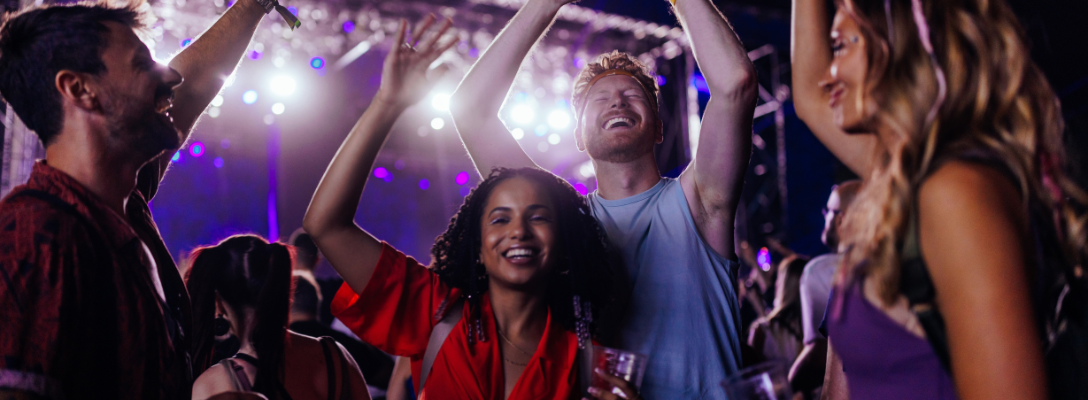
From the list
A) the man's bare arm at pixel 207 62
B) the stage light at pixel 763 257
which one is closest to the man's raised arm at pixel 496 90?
the man's bare arm at pixel 207 62

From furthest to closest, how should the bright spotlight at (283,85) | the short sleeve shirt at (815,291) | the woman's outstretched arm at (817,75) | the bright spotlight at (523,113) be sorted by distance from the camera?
the bright spotlight at (523,113)
the bright spotlight at (283,85)
the short sleeve shirt at (815,291)
the woman's outstretched arm at (817,75)

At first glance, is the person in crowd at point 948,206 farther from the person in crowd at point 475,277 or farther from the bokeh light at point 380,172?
the bokeh light at point 380,172

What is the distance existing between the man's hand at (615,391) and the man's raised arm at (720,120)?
Answer: 0.74 m

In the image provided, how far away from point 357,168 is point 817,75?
1175mm

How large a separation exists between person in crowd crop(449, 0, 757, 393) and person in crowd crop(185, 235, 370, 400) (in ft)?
3.07

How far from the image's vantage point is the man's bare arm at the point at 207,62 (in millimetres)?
1974

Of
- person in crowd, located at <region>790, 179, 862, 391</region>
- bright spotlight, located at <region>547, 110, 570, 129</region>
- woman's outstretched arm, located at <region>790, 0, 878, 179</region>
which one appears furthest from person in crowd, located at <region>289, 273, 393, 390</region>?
bright spotlight, located at <region>547, 110, 570, 129</region>

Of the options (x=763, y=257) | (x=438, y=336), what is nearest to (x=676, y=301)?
(x=438, y=336)

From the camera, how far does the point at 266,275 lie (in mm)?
2564

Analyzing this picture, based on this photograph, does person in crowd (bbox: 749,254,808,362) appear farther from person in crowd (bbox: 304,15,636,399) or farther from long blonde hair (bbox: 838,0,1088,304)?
long blonde hair (bbox: 838,0,1088,304)

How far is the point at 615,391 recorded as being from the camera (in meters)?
1.58

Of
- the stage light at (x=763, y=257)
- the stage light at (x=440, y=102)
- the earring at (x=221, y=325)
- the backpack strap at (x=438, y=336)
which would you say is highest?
the stage light at (x=440, y=102)

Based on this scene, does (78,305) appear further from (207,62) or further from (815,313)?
(815,313)

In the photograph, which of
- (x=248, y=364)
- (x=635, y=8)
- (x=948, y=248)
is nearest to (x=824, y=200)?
(x=635, y=8)
